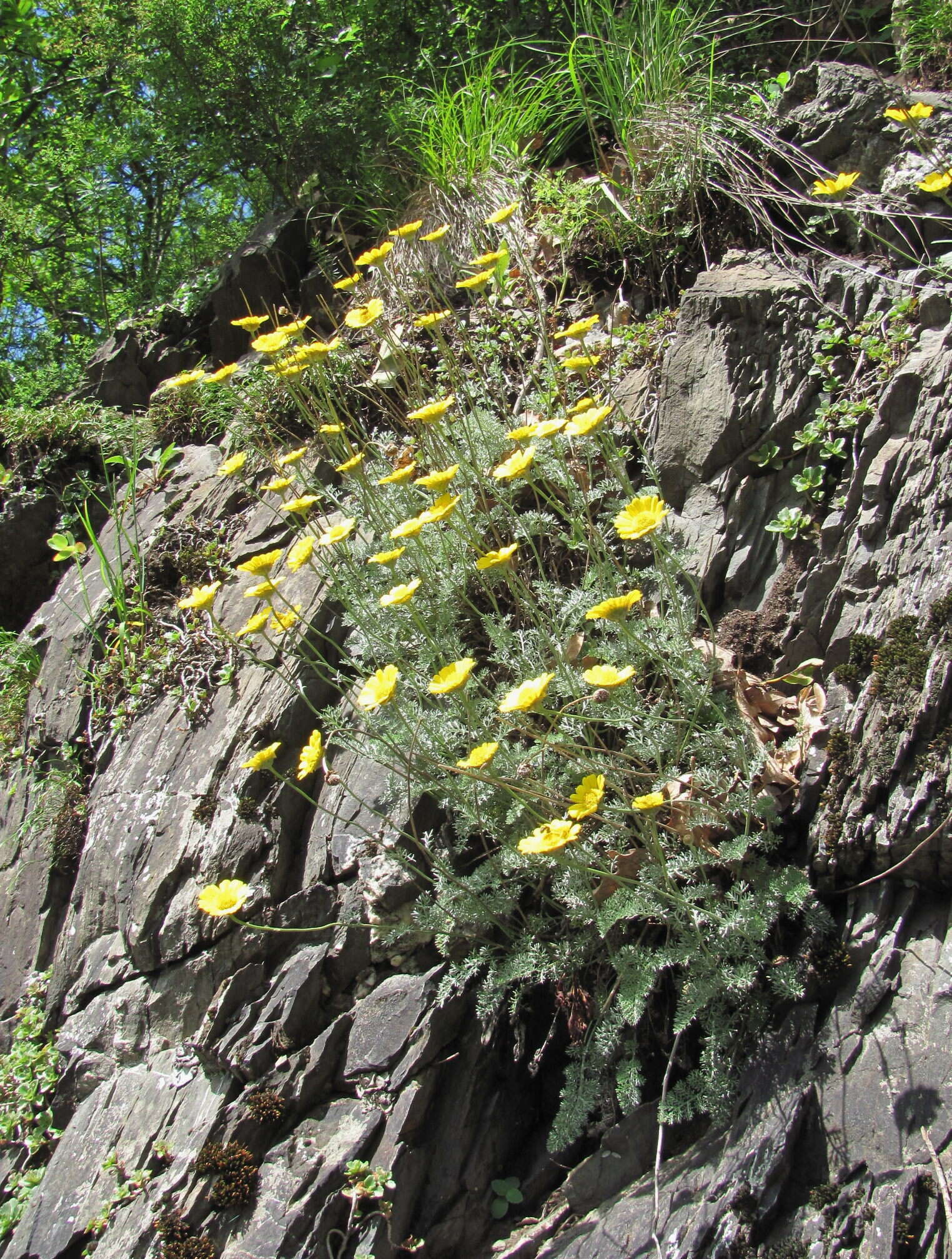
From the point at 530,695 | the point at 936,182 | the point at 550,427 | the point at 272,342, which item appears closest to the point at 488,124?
the point at 272,342

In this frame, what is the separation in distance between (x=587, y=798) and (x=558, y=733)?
1.78 feet

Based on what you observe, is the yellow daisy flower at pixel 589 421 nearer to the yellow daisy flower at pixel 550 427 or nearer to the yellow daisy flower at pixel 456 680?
the yellow daisy flower at pixel 550 427

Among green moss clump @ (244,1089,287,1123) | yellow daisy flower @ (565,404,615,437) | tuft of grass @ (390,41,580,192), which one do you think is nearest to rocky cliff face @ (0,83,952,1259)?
green moss clump @ (244,1089,287,1123)

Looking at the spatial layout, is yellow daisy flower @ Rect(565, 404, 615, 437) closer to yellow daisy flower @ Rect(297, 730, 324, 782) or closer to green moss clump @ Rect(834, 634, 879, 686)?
green moss clump @ Rect(834, 634, 879, 686)

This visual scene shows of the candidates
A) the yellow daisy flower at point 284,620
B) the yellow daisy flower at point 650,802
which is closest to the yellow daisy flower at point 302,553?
the yellow daisy flower at point 284,620

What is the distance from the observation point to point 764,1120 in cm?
238

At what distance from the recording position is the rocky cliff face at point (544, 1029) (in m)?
2.35

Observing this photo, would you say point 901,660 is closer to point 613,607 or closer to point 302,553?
point 613,607

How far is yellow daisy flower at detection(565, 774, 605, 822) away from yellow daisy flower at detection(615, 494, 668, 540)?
702 mm

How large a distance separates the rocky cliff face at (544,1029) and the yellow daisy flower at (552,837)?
2.57 feet

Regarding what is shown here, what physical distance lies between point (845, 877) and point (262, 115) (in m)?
6.23


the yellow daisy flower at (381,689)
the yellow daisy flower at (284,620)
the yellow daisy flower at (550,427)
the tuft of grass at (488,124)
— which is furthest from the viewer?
the tuft of grass at (488,124)

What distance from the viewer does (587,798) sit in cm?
259

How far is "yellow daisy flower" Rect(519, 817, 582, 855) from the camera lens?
228 cm
